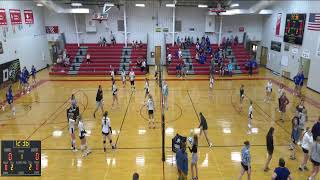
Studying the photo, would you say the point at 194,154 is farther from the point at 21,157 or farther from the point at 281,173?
the point at 21,157

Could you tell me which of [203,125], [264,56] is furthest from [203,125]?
[264,56]

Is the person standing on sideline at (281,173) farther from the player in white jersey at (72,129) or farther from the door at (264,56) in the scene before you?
the door at (264,56)

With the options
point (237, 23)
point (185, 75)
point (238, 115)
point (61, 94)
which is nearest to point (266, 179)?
point (238, 115)

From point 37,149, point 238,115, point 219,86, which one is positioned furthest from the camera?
point 219,86

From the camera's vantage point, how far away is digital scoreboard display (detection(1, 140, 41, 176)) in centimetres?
778

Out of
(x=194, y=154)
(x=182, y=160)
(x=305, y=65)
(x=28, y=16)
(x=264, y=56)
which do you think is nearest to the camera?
(x=182, y=160)

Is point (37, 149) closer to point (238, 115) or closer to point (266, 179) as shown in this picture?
point (266, 179)

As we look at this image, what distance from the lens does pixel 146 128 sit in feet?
48.2

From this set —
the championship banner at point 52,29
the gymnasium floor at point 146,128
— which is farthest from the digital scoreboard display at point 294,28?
the championship banner at point 52,29

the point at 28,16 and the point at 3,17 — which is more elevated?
the point at 28,16

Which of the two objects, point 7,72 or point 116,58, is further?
point 116,58

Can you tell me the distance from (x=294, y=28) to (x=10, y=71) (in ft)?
82.4

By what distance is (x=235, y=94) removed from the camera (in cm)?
2105

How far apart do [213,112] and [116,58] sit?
1613cm
